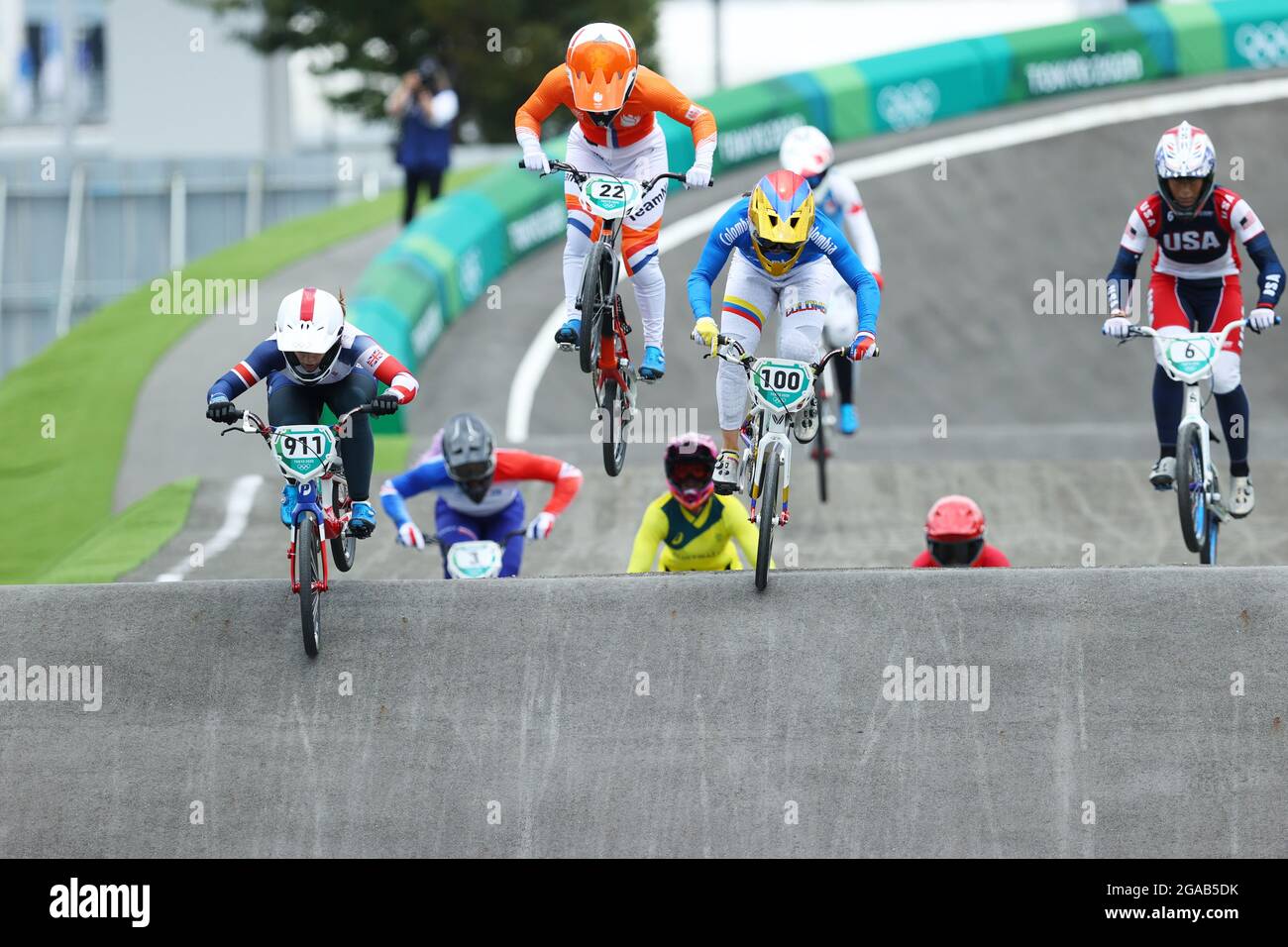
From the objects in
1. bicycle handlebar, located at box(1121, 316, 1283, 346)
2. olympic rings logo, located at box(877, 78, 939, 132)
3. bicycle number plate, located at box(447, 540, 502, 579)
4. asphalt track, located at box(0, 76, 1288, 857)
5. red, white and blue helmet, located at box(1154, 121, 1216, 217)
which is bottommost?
asphalt track, located at box(0, 76, 1288, 857)

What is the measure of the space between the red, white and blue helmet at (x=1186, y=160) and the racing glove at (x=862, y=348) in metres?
1.92

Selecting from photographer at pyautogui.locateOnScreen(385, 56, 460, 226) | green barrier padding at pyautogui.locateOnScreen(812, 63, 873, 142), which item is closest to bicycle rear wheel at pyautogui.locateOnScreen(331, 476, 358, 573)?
photographer at pyautogui.locateOnScreen(385, 56, 460, 226)

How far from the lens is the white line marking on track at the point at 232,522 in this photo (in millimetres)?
13273

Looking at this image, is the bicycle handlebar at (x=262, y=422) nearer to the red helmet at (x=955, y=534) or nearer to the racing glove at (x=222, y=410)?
the racing glove at (x=222, y=410)

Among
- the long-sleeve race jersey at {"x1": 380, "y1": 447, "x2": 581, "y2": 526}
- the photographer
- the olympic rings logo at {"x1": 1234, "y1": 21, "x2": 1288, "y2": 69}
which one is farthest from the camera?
the olympic rings logo at {"x1": 1234, "y1": 21, "x2": 1288, "y2": 69}

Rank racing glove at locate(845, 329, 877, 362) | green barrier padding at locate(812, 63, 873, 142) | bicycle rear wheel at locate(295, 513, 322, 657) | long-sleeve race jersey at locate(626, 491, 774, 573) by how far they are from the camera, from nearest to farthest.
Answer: bicycle rear wheel at locate(295, 513, 322, 657)
racing glove at locate(845, 329, 877, 362)
long-sleeve race jersey at locate(626, 491, 774, 573)
green barrier padding at locate(812, 63, 873, 142)

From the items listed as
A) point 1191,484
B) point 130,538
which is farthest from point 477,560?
point 130,538

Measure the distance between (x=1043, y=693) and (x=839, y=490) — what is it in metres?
6.88

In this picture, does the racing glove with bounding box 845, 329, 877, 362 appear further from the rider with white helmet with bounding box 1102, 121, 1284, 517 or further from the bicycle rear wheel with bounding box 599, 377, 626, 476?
the bicycle rear wheel with bounding box 599, 377, 626, 476

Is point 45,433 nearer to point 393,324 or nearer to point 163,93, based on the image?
point 393,324

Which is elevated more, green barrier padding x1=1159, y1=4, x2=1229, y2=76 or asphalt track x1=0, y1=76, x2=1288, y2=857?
green barrier padding x1=1159, y1=4, x2=1229, y2=76

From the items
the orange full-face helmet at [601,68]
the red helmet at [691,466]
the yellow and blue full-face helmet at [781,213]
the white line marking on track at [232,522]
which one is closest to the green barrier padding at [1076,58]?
the white line marking on track at [232,522]

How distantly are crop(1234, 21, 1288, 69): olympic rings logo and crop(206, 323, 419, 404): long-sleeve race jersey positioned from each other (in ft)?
69.4

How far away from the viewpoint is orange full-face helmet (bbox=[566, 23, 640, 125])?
Answer: 9.75 metres
